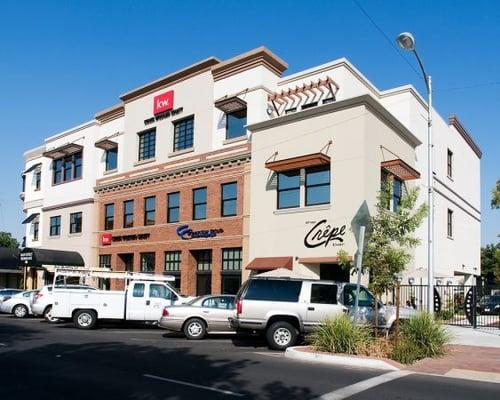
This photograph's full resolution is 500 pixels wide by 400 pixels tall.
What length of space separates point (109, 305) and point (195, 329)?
4888 millimetres

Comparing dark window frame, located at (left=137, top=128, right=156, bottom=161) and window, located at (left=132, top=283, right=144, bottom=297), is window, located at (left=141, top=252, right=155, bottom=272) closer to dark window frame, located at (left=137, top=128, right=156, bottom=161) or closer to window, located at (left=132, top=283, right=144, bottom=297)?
dark window frame, located at (left=137, top=128, right=156, bottom=161)

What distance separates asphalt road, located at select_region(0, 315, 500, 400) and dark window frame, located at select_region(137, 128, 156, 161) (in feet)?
63.6

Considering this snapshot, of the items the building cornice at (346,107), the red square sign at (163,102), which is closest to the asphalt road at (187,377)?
the building cornice at (346,107)

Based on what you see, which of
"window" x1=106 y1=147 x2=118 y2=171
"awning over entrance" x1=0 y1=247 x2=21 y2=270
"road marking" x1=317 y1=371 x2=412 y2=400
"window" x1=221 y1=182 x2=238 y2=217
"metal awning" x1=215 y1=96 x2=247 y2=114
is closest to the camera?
"road marking" x1=317 y1=371 x2=412 y2=400

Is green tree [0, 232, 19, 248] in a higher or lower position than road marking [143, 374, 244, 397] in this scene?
higher

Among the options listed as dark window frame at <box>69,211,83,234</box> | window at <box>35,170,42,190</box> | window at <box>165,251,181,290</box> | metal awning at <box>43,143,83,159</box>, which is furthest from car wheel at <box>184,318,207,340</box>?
window at <box>35,170,42,190</box>

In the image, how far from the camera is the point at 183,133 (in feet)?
104

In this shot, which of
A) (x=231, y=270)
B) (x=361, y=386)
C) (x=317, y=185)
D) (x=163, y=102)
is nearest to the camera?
(x=361, y=386)

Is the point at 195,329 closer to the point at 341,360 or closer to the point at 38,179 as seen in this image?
the point at 341,360

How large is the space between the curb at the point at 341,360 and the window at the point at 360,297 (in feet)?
9.51

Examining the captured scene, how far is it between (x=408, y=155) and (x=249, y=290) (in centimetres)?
1485

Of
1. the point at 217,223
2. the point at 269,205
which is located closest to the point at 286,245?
the point at 269,205

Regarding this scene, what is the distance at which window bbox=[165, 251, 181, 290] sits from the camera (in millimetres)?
30344

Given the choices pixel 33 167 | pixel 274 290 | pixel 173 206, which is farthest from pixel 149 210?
pixel 274 290
